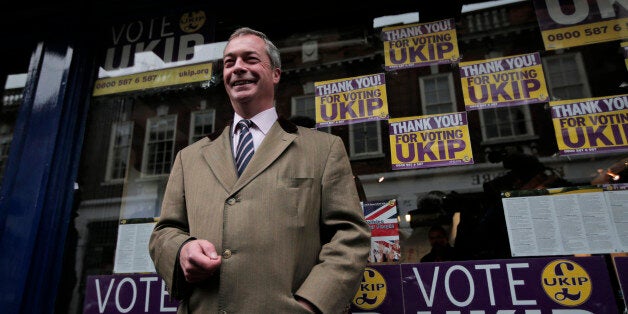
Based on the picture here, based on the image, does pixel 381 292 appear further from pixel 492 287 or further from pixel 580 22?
pixel 580 22

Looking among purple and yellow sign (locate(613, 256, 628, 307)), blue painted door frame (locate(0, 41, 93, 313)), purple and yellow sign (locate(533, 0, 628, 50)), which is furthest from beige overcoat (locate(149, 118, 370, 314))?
purple and yellow sign (locate(533, 0, 628, 50))

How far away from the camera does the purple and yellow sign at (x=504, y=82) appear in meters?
2.57

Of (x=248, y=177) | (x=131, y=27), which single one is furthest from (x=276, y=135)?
(x=131, y=27)

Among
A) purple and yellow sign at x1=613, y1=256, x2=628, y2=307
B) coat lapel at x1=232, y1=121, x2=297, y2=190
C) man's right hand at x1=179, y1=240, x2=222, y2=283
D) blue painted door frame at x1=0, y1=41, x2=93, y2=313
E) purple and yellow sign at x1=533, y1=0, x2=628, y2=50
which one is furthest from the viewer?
blue painted door frame at x1=0, y1=41, x2=93, y2=313

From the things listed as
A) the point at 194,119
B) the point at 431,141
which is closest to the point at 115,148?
the point at 194,119

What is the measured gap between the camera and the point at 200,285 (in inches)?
59.3

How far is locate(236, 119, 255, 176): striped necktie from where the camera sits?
1.76 m

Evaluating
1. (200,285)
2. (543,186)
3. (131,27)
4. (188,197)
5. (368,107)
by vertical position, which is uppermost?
(131,27)

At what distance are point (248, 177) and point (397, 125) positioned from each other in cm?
145

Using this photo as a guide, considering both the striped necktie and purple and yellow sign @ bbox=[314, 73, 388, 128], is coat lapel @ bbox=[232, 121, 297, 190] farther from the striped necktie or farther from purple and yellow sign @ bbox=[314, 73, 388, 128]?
purple and yellow sign @ bbox=[314, 73, 388, 128]

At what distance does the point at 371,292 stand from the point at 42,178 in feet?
8.27

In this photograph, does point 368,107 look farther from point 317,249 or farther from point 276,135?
point 317,249

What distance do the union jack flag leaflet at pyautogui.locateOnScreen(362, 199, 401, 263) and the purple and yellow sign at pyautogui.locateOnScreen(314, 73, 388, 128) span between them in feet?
2.13

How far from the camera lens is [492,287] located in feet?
7.06
